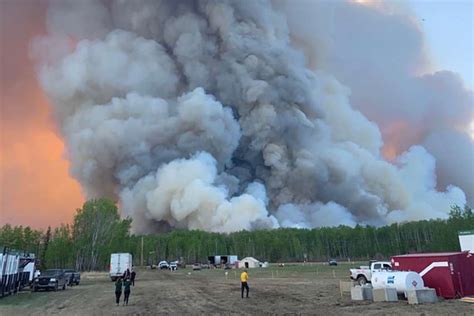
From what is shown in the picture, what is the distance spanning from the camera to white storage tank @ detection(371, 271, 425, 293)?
18234 mm

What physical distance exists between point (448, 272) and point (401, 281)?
2469mm

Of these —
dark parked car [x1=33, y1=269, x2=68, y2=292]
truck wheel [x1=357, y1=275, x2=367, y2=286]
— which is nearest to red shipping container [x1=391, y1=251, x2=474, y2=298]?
truck wheel [x1=357, y1=275, x2=367, y2=286]

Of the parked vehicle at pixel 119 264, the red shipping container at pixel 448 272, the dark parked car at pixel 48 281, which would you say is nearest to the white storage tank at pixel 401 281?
the red shipping container at pixel 448 272

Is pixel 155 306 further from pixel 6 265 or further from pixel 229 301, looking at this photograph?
pixel 6 265

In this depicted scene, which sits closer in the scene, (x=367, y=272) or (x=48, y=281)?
(x=367, y=272)

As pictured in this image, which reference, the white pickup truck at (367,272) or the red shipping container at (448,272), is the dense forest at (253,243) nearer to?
the white pickup truck at (367,272)

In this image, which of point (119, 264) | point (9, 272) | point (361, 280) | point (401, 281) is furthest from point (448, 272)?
point (119, 264)

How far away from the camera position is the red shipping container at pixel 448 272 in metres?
18.8

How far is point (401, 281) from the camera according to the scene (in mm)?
18375

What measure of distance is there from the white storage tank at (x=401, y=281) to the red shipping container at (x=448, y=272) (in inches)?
36.5

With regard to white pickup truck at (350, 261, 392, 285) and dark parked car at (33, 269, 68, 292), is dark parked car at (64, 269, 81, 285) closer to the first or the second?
dark parked car at (33, 269, 68, 292)

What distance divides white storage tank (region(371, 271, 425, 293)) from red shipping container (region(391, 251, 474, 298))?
0.93 m

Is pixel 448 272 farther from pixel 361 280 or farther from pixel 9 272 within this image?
pixel 9 272

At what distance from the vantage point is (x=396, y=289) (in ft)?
60.2
